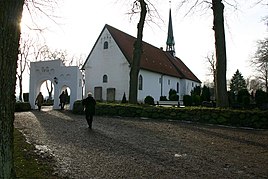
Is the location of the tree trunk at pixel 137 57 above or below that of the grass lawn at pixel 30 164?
above

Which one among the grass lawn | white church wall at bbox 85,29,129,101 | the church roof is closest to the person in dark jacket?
the grass lawn

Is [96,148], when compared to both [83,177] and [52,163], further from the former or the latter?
[83,177]

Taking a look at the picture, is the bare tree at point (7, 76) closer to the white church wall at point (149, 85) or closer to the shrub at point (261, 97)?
the shrub at point (261, 97)

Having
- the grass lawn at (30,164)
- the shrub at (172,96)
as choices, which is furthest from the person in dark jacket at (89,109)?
the shrub at (172,96)

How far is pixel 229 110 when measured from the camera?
582 inches

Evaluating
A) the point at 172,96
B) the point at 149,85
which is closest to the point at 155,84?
the point at 149,85

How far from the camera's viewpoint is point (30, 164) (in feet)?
20.4

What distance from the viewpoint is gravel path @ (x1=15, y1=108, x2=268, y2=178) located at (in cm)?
621

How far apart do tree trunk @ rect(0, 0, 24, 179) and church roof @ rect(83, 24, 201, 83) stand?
31.9 meters

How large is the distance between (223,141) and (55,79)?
19.5m

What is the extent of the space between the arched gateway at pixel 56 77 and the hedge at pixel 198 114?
268 inches

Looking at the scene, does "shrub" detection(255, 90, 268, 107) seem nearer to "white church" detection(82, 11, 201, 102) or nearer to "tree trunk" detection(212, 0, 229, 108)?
"tree trunk" detection(212, 0, 229, 108)

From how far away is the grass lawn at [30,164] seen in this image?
5.46 metres

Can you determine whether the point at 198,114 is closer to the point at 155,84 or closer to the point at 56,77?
the point at 56,77
